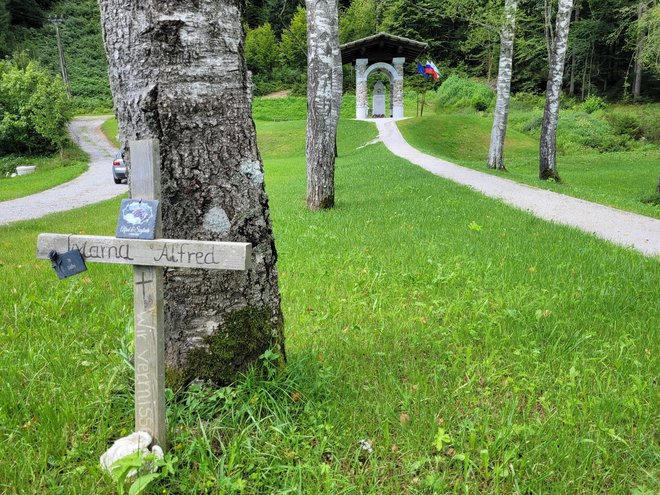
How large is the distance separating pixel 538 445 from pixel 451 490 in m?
0.49

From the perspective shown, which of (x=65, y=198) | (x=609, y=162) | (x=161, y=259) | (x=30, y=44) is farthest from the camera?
(x=30, y=44)

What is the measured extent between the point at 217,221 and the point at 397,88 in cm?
3621

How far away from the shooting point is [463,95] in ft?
135

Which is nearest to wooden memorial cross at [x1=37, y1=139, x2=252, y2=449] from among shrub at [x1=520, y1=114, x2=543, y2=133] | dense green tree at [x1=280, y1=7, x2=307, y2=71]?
shrub at [x1=520, y1=114, x2=543, y2=133]

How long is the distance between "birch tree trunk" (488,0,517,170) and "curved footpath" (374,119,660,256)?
79.5 inches

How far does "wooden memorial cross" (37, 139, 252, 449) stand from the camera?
1.87 metres

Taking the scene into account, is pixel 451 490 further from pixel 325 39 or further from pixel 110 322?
pixel 325 39

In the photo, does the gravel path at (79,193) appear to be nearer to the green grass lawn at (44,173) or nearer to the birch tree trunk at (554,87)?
the green grass lawn at (44,173)

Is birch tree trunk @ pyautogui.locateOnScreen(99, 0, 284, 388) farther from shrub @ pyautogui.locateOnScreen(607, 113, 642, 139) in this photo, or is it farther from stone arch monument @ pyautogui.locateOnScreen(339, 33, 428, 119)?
shrub @ pyautogui.locateOnScreen(607, 113, 642, 139)

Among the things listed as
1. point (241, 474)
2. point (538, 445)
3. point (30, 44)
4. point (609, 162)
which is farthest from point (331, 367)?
point (30, 44)

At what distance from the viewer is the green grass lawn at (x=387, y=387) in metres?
2.04

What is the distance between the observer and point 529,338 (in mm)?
3232

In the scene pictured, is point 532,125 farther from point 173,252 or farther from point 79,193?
point 173,252

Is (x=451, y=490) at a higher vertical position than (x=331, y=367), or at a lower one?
lower
